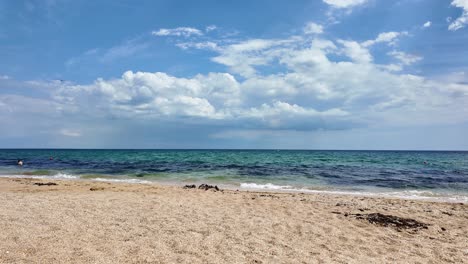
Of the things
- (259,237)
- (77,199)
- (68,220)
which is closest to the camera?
Answer: (259,237)

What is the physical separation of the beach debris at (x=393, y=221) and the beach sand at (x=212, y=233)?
0.17m

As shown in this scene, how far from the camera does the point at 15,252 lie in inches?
234

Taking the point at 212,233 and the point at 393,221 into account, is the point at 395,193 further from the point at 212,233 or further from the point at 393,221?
the point at 212,233

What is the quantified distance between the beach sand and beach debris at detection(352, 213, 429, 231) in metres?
0.17

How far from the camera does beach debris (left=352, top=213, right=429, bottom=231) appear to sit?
911 centimetres

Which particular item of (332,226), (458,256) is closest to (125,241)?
(332,226)

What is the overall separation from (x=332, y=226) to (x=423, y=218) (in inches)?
147

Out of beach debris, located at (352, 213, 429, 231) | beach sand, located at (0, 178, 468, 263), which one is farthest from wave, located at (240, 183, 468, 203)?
beach debris, located at (352, 213, 429, 231)

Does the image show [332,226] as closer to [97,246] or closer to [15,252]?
[97,246]

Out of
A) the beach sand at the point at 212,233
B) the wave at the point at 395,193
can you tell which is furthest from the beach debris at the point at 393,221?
the wave at the point at 395,193

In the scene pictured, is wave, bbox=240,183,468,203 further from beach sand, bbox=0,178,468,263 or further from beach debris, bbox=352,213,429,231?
beach debris, bbox=352,213,429,231

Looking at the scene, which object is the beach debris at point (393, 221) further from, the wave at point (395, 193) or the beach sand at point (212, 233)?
the wave at point (395, 193)

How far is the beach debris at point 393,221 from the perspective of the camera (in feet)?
29.9

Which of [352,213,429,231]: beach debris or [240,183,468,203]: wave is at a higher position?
[352,213,429,231]: beach debris
